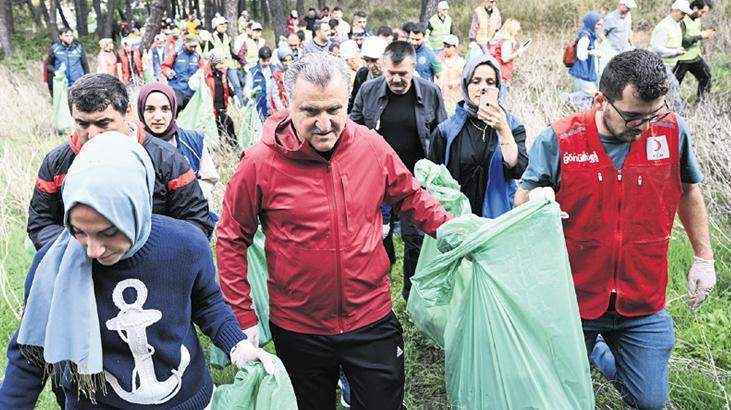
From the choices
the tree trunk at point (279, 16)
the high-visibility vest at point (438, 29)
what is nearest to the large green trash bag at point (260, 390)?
the high-visibility vest at point (438, 29)

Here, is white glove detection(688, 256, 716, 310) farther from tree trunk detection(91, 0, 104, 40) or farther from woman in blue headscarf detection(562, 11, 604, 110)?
tree trunk detection(91, 0, 104, 40)

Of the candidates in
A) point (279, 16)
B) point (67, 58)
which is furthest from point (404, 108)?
point (279, 16)

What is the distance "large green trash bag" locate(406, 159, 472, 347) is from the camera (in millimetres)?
3225

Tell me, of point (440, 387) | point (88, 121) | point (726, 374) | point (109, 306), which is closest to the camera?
point (109, 306)

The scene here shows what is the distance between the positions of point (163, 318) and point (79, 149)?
1333 millimetres

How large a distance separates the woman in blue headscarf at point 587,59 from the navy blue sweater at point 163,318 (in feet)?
25.6

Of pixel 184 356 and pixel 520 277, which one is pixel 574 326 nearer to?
pixel 520 277

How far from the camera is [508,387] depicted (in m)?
2.38

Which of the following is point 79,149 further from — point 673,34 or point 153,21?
point 153,21

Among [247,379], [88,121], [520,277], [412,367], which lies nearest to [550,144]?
[520,277]

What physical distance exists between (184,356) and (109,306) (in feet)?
0.98

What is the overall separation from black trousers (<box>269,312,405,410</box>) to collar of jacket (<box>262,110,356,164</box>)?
2.27 ft

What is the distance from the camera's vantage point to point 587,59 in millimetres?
9406

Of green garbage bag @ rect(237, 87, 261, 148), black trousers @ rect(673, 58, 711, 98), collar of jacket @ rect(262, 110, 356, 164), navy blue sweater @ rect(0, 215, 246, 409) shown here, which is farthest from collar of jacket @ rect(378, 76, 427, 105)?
black trousers @ rect(673, 58, 711, 98)
